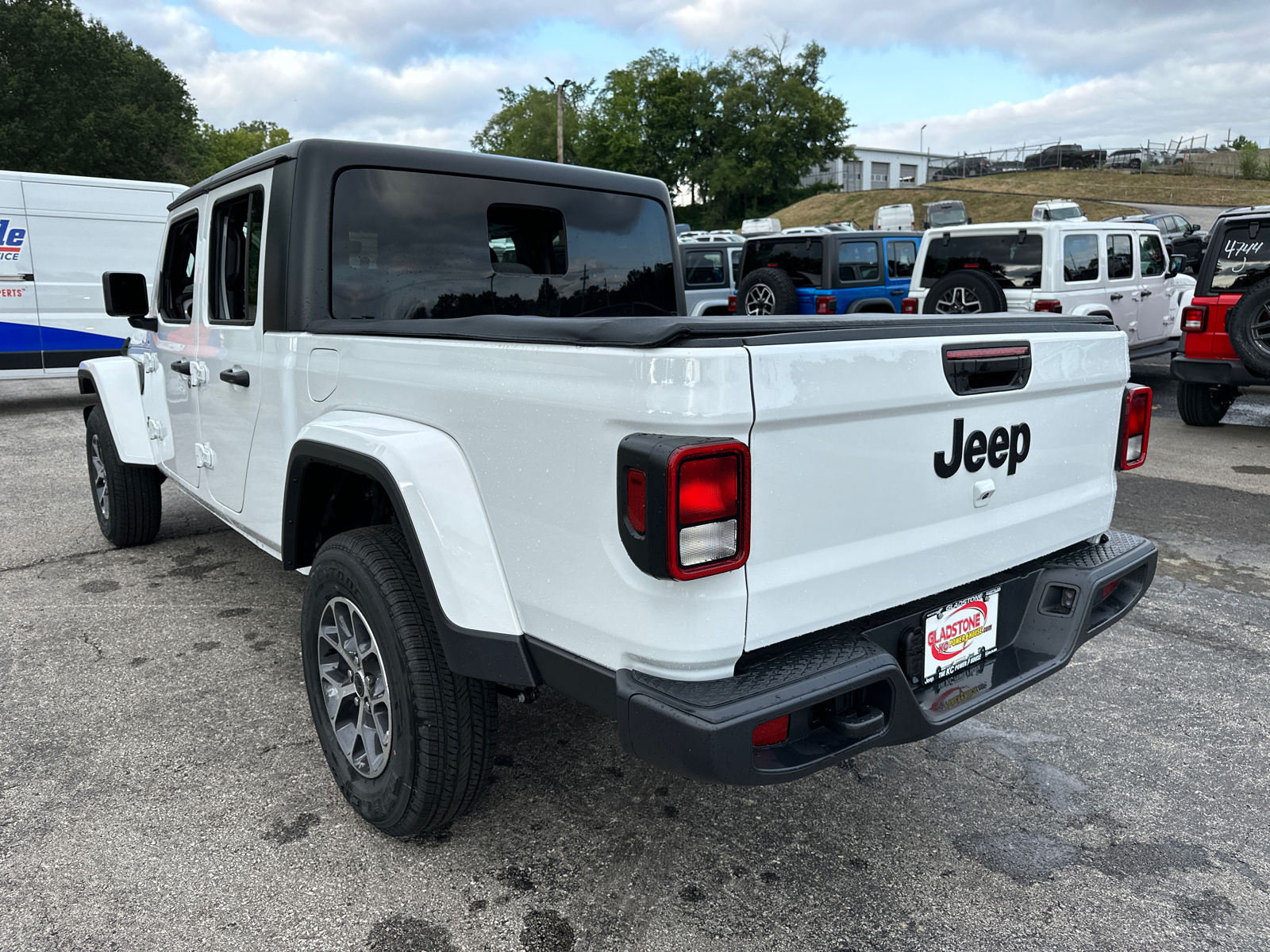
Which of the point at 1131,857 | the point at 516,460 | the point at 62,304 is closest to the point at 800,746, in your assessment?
the point at 516,460

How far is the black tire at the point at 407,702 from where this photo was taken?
7.83ft

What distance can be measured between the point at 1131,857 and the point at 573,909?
5.15 ft

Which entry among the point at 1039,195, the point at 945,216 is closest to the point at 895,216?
the point at 945,216

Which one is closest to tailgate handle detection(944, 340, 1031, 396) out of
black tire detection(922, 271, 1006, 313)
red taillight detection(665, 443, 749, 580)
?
red taillight detection(665, 443, 749, 580)

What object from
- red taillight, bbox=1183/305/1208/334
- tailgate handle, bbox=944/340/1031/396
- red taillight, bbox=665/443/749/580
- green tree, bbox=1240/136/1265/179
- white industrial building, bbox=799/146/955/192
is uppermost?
white industrial building, bbox=799/146/955/192

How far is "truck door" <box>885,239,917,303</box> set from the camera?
12.7 metres

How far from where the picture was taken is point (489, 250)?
136 inches

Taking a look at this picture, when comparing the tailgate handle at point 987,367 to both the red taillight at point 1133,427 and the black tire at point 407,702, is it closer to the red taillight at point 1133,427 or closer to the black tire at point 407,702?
the red taillight at point 1133,427

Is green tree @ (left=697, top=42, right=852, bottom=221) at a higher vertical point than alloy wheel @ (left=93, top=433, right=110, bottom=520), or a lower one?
higher

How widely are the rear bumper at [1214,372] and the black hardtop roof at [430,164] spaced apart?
667cm

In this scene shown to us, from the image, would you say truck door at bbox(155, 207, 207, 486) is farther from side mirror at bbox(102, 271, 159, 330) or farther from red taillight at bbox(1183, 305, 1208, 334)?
red taillight at bbox(1183, 305, 1208, 334)

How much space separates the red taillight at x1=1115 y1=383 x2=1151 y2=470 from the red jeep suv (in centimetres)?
576

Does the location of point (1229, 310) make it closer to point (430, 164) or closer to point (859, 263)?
point (859, 263)

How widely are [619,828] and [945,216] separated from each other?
81.1ft
